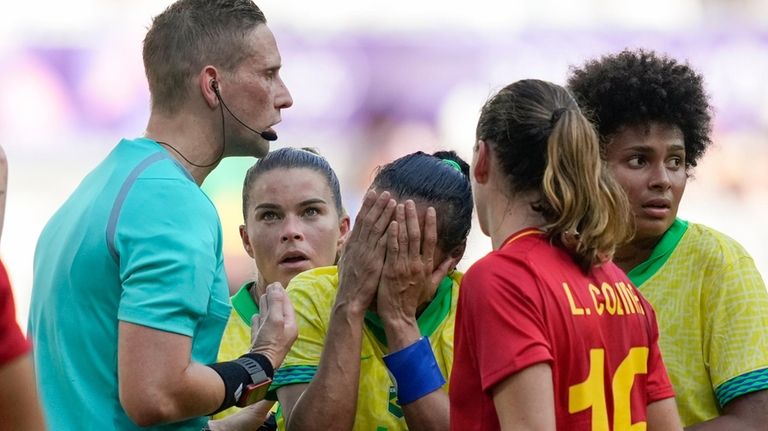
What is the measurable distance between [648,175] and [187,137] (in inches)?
53.0

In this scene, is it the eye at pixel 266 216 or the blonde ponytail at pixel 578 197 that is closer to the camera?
the blonde ponytail at pixel 578 197

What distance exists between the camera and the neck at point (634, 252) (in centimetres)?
363

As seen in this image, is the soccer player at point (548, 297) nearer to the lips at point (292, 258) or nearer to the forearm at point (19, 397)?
the forearm at point (19, 397)

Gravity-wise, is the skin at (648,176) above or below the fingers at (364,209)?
above

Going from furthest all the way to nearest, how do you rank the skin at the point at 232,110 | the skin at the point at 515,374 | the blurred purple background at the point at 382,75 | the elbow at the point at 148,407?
the blurred purple background at the point at 382,75, the skin at the point at 232,110, the elbow at the point at 148,407, the skin at the point at 515,374

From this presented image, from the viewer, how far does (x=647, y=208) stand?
11.6 ft

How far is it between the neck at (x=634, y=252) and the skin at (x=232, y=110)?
1123mm

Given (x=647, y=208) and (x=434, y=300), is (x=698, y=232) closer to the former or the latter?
(x=647, y=208)

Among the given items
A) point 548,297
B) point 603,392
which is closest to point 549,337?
point 548,297

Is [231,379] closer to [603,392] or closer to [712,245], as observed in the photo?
[603,392]

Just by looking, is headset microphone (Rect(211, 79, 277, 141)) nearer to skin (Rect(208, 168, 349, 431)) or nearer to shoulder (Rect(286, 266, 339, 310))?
shoulder (Rect(286, 266, 339, 310))

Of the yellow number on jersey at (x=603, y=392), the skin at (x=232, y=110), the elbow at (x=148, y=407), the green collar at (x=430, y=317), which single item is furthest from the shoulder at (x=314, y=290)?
the yellow number on jersey at (x=603, y=392)

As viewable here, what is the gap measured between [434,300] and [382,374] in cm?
26

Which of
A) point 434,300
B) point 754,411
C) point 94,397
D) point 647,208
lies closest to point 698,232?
point 647,208
